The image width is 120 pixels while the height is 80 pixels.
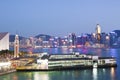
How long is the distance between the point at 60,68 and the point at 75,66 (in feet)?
3.47

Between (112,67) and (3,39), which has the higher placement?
(3,39)

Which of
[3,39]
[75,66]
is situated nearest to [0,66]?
[75,66]

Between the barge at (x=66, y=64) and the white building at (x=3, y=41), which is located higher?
the white building at (x=3, y=41)

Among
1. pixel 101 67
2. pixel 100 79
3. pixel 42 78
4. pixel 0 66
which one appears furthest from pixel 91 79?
pixel 101 67

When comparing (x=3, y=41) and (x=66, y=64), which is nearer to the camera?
(x=66, y=64)

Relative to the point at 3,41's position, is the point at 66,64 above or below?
below

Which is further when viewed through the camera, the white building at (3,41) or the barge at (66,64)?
the white building at (3,41)

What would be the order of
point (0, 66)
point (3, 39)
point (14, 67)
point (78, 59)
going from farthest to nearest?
point (3, 39)
point (78, 59)
point (14, 67)
point (0, 66)

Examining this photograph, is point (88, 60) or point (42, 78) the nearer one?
point (42, 78)

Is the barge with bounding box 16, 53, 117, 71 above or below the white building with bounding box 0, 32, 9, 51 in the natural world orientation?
below

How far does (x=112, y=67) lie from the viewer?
78.3 ft

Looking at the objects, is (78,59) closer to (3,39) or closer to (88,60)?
(88,60)

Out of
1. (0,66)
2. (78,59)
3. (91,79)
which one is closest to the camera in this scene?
(91,79)

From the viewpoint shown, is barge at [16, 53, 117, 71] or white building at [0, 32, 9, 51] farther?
white building at [0, 32, 9, 51]
